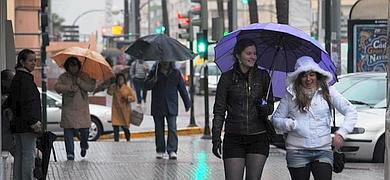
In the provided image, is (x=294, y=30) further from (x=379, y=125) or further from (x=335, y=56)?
(x=335, y=56)

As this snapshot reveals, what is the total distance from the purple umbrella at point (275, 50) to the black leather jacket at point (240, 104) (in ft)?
1.50

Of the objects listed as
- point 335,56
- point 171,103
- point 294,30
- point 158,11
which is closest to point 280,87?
point 294,30

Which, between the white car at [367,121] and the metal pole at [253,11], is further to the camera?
the metal pole at [253,11]

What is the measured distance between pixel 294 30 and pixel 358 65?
36.6 feet

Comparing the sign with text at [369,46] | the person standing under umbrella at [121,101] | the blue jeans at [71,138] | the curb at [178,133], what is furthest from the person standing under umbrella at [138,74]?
the blue jeans at [71,138]

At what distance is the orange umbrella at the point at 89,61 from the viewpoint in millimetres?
12688

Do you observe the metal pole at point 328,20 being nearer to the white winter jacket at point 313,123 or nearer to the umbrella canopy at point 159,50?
the umbrella canopy at point 159,50

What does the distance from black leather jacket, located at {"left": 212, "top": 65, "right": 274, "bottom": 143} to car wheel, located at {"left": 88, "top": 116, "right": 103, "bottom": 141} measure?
38.7 feet

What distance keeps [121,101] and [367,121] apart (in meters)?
6.11

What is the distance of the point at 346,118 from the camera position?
21.4ft

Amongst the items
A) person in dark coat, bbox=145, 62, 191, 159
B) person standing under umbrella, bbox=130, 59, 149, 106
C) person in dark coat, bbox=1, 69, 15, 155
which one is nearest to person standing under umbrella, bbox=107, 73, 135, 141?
person in dark coat, bbox=145, 62, 191, 159

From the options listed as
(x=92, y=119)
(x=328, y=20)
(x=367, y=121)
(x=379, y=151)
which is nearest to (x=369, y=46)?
(x=328, y=20)

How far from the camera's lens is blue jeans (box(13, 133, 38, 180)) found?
8.56m

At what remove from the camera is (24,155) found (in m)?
8.59
